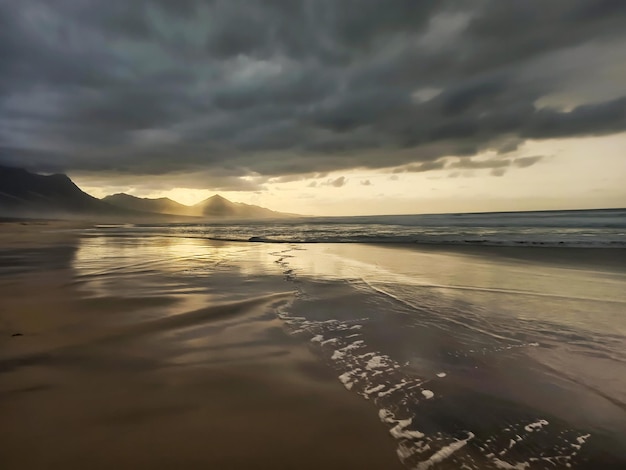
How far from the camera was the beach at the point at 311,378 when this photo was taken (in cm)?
266

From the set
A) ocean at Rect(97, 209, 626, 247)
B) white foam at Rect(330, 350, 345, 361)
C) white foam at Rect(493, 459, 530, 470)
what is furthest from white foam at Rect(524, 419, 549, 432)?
ocean at Rect(97, 209, 626, 247)

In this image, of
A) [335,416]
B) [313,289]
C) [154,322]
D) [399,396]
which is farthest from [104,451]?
[313,289]

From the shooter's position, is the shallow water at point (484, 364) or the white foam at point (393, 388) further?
the white foam at point (393, 388)

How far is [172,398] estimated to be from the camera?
11.1 ft

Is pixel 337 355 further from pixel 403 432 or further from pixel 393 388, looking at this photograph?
pixel 403 432

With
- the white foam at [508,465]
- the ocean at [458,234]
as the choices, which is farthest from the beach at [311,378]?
the ocean at [458,234]

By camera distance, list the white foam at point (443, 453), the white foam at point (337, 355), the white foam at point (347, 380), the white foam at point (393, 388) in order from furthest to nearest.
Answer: the white foam at point (337, 355), the white foam at point (347, 380), the white foam at point (393, 388), the white foam at point (443, 453)

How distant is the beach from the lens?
2662 millimetres

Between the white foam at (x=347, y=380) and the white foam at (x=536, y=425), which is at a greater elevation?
the white foam at (x=536, y=425)

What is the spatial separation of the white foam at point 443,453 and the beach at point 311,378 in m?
0.01

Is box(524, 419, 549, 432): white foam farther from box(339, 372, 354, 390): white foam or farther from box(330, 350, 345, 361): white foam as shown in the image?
box(330, 350, 345, 361): white foam

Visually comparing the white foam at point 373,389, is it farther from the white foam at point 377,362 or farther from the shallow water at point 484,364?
the white foam at point 377,362

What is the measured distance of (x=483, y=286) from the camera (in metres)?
9.25

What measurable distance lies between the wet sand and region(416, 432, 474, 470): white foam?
22cm
